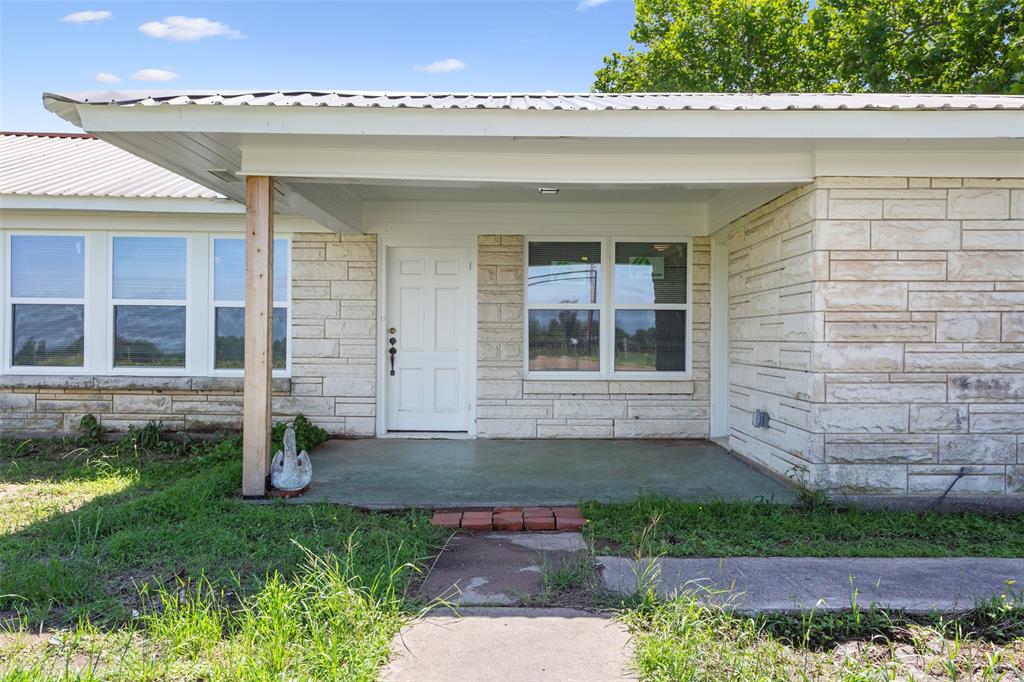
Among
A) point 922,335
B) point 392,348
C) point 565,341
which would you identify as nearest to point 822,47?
point 565,341

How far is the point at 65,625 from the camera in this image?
2.94 metres

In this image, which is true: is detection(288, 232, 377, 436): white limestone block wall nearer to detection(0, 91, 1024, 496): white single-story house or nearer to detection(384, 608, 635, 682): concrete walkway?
detection(0, 91, 1024, 496): white single-story house

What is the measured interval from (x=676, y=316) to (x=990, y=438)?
130 inches

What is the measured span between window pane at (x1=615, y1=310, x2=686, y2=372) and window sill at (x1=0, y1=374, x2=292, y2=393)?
3841 mm

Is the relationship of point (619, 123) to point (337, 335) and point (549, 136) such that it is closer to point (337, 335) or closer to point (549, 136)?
point (549, 136)

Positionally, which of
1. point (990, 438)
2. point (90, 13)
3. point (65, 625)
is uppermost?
point (90, 13)

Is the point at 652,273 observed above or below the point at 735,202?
below

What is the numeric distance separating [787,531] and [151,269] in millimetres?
7132

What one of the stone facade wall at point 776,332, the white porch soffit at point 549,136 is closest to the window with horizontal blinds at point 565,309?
the stone facade wall at point 776,332

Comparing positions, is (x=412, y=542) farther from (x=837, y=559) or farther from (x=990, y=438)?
(x=990, y=438)

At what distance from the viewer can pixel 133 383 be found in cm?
729

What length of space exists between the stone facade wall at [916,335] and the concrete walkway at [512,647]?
277cm

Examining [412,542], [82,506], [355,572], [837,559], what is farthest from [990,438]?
[82,506]

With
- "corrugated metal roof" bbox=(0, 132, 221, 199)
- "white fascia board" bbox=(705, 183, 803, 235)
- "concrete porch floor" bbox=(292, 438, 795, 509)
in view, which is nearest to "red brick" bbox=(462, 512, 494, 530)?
"concrete porch floor" bbox=(292, 438, 795, 509)
